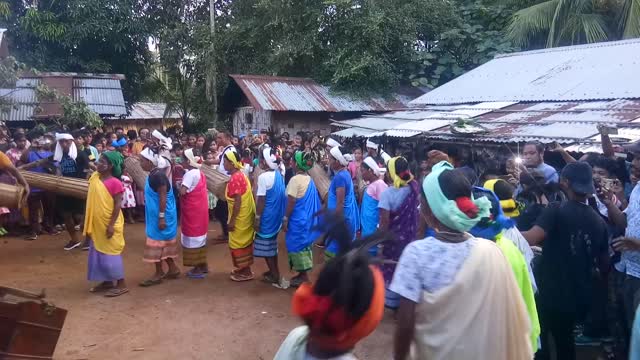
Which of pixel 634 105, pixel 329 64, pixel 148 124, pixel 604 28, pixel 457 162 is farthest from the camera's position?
pixel 148 124

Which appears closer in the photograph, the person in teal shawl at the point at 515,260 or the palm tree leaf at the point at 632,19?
the person in teal shawl at the point at 515,260

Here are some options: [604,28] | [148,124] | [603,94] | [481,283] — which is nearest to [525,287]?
[481,283]

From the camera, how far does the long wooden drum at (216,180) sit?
23.8ft

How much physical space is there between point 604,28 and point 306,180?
37.3 feet

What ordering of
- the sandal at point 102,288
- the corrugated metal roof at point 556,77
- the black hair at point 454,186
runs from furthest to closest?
the corrugated metal roof at point 556,77, the sandal at point 102,288, the black hair at point 454,186

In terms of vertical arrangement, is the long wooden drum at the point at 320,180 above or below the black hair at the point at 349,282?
below

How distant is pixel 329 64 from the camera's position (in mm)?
15500

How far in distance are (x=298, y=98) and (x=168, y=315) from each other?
9838 millimetres

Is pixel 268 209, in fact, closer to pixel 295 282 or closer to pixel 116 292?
pixel 295 282

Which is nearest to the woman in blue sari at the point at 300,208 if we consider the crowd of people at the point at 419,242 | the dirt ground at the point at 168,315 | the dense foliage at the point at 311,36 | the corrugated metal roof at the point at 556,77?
the crowd of people at the point at 419,242

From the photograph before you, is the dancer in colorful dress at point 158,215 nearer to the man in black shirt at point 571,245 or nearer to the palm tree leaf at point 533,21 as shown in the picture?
the man in black shirt at point 571,245

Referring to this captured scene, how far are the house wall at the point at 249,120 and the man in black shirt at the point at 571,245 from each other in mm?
11437

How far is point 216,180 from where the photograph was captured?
7340 mm

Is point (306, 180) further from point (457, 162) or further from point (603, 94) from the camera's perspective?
point (603, 94)
